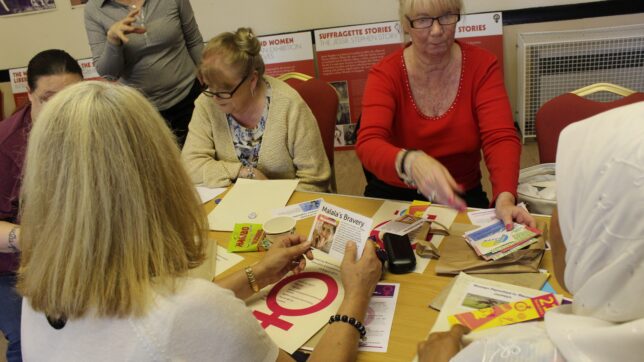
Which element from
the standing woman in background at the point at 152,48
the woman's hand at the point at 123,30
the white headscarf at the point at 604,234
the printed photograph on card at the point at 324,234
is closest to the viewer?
the white headscarf at the point at 604,234

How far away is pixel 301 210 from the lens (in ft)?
5.80

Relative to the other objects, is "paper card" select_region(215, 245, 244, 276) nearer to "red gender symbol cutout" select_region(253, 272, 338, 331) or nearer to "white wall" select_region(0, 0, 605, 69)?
"red gender symbol cutout" select_region(253, 272, 338, 331)

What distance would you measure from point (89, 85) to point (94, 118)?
82 millimetres

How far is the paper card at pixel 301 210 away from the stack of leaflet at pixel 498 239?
53cm

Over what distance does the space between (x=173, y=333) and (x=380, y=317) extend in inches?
20.9

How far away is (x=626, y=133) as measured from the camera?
71cm

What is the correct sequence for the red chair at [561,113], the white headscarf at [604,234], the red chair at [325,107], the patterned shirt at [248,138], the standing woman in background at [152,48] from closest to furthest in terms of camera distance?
the white headscarf at [604,234] → the red chair at [561,113] → the patterned shirt at [248,138] → the red chair at [325,107] → the standing woman in background at [152,48]

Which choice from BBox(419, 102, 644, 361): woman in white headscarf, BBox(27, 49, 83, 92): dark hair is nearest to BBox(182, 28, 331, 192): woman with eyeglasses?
BBox(27, 49, 83, 92): dark hair

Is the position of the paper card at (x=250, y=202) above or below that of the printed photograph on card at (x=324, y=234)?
below

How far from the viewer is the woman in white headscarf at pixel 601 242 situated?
0.69 metres

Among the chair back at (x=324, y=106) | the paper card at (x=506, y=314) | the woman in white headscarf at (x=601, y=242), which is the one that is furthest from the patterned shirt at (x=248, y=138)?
the woman in white headscarf at (x=601, y=242)

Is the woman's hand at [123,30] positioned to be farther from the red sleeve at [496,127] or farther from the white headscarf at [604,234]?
the white headscarf at [604,234]

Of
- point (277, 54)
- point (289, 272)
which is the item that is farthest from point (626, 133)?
point (277, 54)

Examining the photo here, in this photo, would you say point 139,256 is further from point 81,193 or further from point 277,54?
point 277,54
